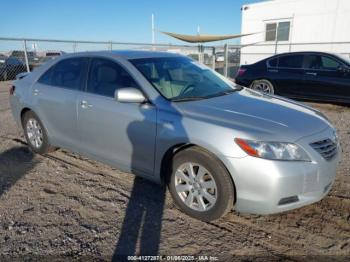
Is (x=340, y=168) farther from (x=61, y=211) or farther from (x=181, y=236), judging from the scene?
(x=61, y=211)

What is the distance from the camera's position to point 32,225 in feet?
10.3

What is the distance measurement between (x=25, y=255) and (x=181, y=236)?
1.35 meters

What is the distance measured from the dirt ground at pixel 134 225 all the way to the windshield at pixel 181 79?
3.96 ft

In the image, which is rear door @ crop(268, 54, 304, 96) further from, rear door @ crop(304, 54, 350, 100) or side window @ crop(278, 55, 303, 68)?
rear door @ crop(304, 54, 350, 100)

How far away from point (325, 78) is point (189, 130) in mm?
6764

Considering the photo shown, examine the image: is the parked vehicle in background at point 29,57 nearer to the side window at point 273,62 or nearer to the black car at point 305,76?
the black car at point 305,76

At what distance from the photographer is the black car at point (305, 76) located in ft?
27.1

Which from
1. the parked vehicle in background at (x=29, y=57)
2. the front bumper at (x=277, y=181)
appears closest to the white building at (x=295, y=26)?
the parked vehicle in background at (x=29, y=57)

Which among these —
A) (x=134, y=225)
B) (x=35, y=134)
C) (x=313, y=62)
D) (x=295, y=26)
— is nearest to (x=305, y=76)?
(x=313, y=62)

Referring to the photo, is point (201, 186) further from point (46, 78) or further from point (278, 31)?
point (278, 31)

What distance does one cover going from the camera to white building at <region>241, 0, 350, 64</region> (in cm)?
1518

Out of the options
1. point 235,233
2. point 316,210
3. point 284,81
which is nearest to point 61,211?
point 235,233

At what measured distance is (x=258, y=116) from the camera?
3104mm

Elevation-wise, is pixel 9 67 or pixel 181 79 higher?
pixel 181 79
